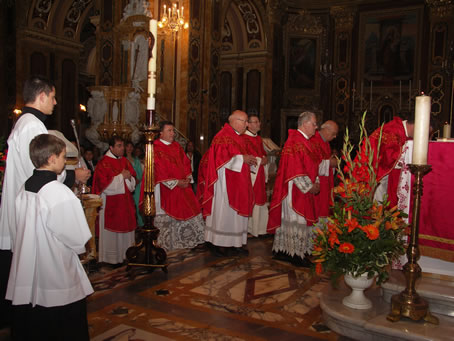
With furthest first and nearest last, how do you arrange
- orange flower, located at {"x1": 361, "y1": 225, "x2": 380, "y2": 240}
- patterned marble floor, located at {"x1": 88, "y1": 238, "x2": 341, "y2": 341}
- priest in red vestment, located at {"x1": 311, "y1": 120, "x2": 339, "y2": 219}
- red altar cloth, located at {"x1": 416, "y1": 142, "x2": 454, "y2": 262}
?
priest in red vestment, located at {"x1": 311, "y1": 120, "x2": 339, "y2": 219}, red altar cloth, located at {"x1": 416, "y1": 142, "x2": 454, "y2": 262}, patterned marble floor, located at {"x1": 88, "y1": 238, "x2": 341, "y2": 341}, orange flower, located at {"x1": 361, "y1": 225, "x2": 380, "y2": 240}

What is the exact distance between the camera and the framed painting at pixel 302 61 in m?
18.2

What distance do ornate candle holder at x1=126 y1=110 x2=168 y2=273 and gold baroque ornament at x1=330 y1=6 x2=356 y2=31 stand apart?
1524 cm

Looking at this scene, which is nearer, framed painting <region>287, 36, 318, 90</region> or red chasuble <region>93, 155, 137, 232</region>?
red chasuble <region>93, 155, 137, 232</region>

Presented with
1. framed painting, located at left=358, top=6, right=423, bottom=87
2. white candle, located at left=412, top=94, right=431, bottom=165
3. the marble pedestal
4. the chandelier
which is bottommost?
the marble pedestal

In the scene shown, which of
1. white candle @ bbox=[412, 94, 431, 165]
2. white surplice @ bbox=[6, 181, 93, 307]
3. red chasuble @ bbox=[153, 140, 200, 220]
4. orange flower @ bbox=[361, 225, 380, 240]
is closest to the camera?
white surplice @ bbox=[6, 181, 93, 307]

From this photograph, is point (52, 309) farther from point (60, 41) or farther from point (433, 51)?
point (433, 51)

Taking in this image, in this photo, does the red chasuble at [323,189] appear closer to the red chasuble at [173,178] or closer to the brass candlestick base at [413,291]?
the red chasuble at [173,178]

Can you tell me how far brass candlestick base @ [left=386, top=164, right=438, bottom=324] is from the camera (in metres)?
3.09

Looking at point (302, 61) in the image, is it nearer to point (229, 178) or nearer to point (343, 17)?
point (343, 17)

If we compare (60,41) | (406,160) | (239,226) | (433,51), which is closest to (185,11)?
(60,41)

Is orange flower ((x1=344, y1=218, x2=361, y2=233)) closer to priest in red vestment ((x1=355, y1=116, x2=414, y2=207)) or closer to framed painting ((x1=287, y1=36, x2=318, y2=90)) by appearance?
priest in red vestment ((x1=355, y1=116, x2=414, y2=207))

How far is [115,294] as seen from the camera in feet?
14.0

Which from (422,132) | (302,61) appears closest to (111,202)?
(422,132)

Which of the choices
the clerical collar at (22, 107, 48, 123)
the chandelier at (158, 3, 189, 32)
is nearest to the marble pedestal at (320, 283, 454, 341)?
the clerical collar at (22, 107, 48, 123)
